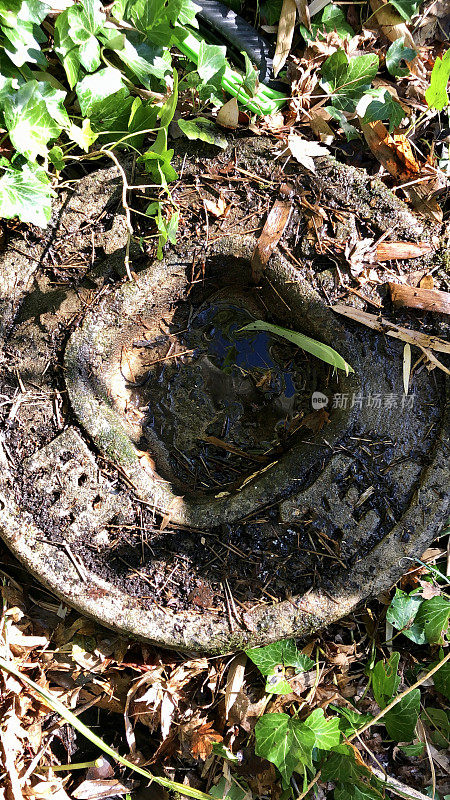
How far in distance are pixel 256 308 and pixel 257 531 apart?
97 cm

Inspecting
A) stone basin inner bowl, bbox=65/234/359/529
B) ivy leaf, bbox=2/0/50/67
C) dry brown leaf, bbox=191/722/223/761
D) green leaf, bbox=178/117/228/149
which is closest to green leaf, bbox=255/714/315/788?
dry brown leaf, bbox=191/722/223/761

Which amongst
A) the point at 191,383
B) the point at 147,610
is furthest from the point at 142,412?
the point at 147,610

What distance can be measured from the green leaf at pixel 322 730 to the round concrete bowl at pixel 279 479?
1.22ft

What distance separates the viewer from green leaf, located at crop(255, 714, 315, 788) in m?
2.30

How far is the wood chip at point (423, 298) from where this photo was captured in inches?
93.2

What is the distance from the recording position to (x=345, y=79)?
263 cm

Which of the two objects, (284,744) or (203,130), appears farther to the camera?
(203,130)

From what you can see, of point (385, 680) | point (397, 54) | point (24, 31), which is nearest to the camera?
point (24, 31)

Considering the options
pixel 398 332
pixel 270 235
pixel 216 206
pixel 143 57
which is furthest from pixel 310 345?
pixel 143 57

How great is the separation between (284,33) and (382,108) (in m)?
0.59

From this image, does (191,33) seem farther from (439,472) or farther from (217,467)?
(439,472)

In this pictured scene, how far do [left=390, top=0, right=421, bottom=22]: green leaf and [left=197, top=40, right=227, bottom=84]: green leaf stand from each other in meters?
0.92

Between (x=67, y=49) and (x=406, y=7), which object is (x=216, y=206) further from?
(x=406, y=7)

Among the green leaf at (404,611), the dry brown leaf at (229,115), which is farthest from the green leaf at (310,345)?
the green leaf at (404,611)
